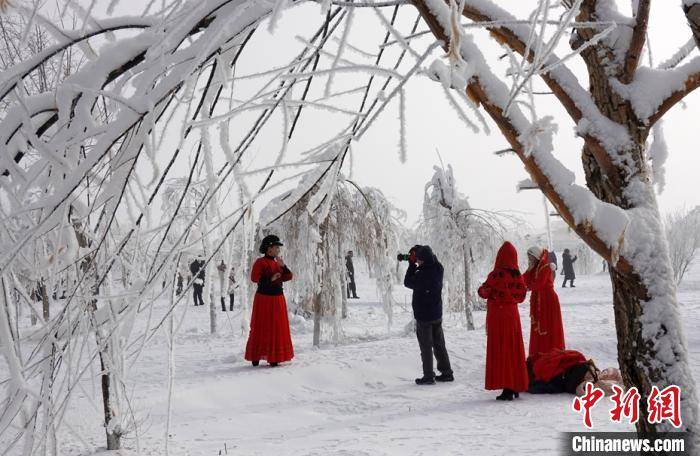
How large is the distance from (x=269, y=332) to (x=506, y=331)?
351cm

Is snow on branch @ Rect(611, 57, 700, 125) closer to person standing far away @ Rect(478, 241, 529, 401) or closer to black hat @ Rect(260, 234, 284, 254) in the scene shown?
person standing far away @ Rect(478, 241, 529, 401)

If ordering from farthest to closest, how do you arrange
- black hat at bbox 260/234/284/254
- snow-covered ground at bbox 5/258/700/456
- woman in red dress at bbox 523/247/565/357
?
black hat at bbox 260/234/284/254, woman in red dress at bbox 523/247/565/357, snow-covered ground at bbox 5/258/700/456

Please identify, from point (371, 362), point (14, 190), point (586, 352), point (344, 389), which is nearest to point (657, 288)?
point (14, 190)

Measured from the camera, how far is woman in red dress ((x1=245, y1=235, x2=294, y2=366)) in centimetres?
749

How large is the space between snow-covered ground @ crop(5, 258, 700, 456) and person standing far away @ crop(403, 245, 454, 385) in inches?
9.2

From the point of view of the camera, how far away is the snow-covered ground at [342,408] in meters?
4.24

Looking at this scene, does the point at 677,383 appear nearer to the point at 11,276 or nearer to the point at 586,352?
the point at 11,276

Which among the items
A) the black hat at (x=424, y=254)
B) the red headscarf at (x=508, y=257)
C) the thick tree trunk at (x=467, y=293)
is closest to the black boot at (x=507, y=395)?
the red headscarf at (x=508, y=257)

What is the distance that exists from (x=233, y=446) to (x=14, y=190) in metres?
3.65

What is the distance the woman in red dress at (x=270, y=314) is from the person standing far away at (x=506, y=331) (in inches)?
120

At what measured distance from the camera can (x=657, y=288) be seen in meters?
1.83

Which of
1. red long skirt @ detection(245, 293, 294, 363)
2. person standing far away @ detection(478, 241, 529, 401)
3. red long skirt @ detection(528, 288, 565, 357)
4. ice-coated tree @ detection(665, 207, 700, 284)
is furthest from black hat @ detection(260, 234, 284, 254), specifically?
ice-coated tree @ detection(665, 207, 700, 284)

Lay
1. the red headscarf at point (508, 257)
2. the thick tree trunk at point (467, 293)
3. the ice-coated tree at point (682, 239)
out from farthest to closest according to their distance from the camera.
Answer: the ice-coated tree at point (682, 239), the thick tree trunk at point (467, 293), the red headscarf at point (508, 257)

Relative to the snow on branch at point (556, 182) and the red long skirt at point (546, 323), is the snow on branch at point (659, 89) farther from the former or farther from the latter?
the red long skirt at point (546, 323)
